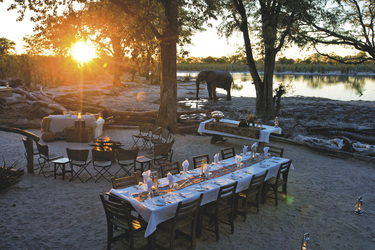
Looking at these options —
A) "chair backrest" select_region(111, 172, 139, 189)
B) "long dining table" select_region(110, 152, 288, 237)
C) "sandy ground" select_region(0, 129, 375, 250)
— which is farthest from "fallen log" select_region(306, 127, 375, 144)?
"chair backrest" select_region(111, 172, 139, 189)

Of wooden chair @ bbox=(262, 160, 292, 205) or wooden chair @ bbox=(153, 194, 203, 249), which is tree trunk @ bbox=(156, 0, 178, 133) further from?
wooden chair @ bbox=(153, 194, 203, 249)

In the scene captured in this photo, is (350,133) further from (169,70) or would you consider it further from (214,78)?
(214,78)

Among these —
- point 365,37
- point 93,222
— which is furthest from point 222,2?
point 93,222

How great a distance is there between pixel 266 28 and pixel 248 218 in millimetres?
12531

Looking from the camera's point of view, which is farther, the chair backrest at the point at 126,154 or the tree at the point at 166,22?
the tree at the point at 166,22

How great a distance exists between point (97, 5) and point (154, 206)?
12366 mm

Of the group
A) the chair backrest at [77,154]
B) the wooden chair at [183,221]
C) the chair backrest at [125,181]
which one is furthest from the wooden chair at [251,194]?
the chair backrest at [77,154]

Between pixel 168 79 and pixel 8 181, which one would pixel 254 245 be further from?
pixel 168 79

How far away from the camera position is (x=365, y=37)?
58.0 ft

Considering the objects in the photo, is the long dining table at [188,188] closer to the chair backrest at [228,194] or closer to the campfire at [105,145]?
the chair backrest at [228,194]

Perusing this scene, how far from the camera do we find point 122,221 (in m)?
5.57

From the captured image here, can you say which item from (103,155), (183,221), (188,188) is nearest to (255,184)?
(188,188)

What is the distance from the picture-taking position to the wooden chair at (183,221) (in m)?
5.33

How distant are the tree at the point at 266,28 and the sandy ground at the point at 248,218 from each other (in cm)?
870
